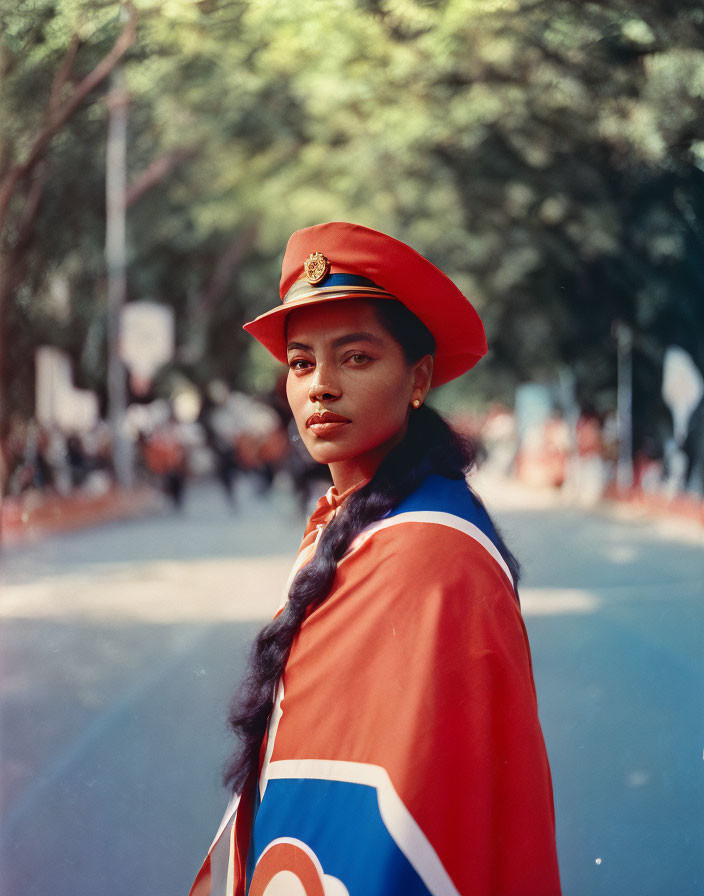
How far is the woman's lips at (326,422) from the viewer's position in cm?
218

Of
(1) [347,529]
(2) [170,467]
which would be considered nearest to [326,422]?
(1) [347,529]

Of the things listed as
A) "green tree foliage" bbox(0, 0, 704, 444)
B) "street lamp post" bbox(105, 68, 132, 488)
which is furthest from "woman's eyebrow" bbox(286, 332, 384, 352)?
"street lamp post" bbox(105, 68, 132, 488)

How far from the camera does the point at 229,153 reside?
25219mm

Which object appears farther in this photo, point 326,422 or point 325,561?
point 326,422

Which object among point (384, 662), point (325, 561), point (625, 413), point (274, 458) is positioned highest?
point (325, 561)

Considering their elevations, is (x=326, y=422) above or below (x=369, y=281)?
below

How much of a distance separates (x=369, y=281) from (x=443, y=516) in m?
0.44

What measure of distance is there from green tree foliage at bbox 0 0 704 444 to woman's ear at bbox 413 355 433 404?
1.87m

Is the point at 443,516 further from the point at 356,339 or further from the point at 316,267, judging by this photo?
the point at 316,267

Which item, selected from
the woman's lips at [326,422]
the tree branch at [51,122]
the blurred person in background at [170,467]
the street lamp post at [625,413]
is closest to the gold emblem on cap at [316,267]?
the woman's lips at [326,422]

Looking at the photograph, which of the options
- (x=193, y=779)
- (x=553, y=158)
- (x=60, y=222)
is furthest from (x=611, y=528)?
(x=193, y=779)

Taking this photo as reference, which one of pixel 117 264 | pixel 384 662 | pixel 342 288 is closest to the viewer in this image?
pixel 384 662

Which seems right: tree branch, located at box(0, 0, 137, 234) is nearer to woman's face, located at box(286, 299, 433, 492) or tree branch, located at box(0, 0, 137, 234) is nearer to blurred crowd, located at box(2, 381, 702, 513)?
blurred crowd, located at box(2, 381, 702, 513)

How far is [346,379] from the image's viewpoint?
2.16 metres
